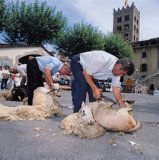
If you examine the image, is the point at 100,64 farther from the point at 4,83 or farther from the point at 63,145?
the point at 4,83

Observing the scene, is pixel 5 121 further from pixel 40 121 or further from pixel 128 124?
pixel 128 124

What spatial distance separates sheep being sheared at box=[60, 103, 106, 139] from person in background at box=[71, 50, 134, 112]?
0.47m

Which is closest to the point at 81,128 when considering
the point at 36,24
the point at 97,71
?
the point at 97,71

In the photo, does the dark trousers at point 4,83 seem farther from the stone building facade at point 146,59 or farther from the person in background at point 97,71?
the stone building facade at point 146,59

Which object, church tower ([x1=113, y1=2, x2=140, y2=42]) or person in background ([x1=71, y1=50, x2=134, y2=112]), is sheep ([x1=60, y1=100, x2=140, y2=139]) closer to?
person in background ([x1=71, y1=50, x2=134, y2=112])

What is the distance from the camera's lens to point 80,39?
4012cm

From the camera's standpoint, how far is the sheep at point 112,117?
536 centimetres

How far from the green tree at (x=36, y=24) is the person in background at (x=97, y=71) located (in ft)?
99.8

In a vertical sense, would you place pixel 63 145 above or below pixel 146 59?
below

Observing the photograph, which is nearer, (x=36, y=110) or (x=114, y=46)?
(x=36, y=110)

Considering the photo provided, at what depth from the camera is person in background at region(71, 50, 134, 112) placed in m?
5.39

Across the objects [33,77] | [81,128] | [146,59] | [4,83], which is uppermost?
[146,59]

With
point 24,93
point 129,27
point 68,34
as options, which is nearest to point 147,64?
point 68,34

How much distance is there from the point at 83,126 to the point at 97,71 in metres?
1.02
